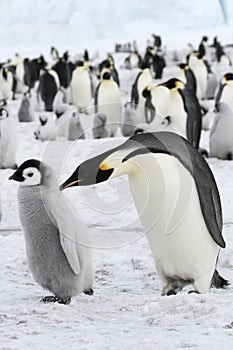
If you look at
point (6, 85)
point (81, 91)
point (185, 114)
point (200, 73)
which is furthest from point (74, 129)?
point (200, 73)

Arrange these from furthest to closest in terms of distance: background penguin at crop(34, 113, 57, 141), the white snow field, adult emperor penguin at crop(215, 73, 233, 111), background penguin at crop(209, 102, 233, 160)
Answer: adult emperor penguin at crop(215, 73, 233, 111)
background penguin at crop(34, 113, 57, 141)
background penguin at crop(209, 102, 233, 160)
the white snow field

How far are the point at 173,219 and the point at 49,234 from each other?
0.56 m

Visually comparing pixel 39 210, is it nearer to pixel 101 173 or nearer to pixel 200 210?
pixel 101 173

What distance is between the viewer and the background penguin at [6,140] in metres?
8.00

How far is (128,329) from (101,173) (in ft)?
2.19

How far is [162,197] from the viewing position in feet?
11.1

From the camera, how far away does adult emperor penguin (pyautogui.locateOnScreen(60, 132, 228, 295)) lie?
10.7 feet

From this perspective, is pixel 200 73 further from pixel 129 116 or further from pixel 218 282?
pixel 218 282

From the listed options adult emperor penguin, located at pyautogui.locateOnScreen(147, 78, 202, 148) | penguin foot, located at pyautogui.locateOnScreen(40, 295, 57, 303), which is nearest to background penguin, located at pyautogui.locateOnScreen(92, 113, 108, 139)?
adult emperor penguin, located at pyautogui.locateOnScreen(147, 78, 202, 148)

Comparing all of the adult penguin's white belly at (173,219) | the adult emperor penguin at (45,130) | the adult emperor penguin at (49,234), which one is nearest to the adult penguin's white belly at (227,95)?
the adult emperor penguin at (45,130)

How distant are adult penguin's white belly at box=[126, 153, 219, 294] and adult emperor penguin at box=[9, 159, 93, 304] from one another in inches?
12.6

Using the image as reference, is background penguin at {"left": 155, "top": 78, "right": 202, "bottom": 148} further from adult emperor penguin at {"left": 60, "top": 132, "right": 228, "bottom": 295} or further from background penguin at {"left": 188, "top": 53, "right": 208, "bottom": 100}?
background penguin at {"left": 188, "top": 53, "right": 208, "bottom": 100}

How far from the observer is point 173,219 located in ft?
11.2

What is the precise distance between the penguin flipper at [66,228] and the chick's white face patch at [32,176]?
96 mm
